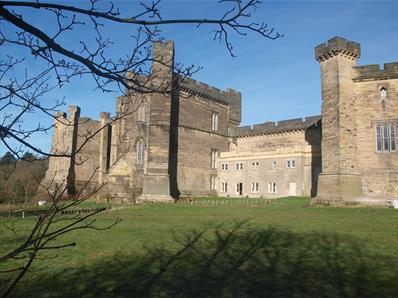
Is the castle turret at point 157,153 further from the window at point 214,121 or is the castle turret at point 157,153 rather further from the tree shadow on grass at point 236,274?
the tree shadow on grass at point 236,274

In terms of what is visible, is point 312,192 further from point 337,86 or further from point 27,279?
point 27,279

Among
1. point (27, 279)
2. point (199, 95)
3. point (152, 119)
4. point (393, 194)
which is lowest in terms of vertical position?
point (27, 279)

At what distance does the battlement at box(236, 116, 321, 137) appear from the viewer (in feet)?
135

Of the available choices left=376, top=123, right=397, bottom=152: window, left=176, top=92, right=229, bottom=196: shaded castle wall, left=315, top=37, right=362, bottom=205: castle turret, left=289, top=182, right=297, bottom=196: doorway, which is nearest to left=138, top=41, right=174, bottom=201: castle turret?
left=176, top=92, right=229, bottom=196: shaded castle wall

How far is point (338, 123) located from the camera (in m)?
26.2

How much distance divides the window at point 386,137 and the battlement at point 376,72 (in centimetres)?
335

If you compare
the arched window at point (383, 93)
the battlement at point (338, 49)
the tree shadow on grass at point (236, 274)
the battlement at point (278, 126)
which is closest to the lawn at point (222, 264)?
the tree shadow on grass at point (236, 274)

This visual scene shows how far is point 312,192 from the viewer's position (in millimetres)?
37000

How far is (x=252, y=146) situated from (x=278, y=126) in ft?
13.7

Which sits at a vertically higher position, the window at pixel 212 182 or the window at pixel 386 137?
the window at pixel 386 137

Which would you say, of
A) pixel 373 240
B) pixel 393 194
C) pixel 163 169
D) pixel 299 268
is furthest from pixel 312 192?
pixel 299 268

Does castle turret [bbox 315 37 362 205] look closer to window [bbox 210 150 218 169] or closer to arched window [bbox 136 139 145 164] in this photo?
arched window [bbox 136 139 145 164]

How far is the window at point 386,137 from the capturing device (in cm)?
2586

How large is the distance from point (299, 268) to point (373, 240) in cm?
423
